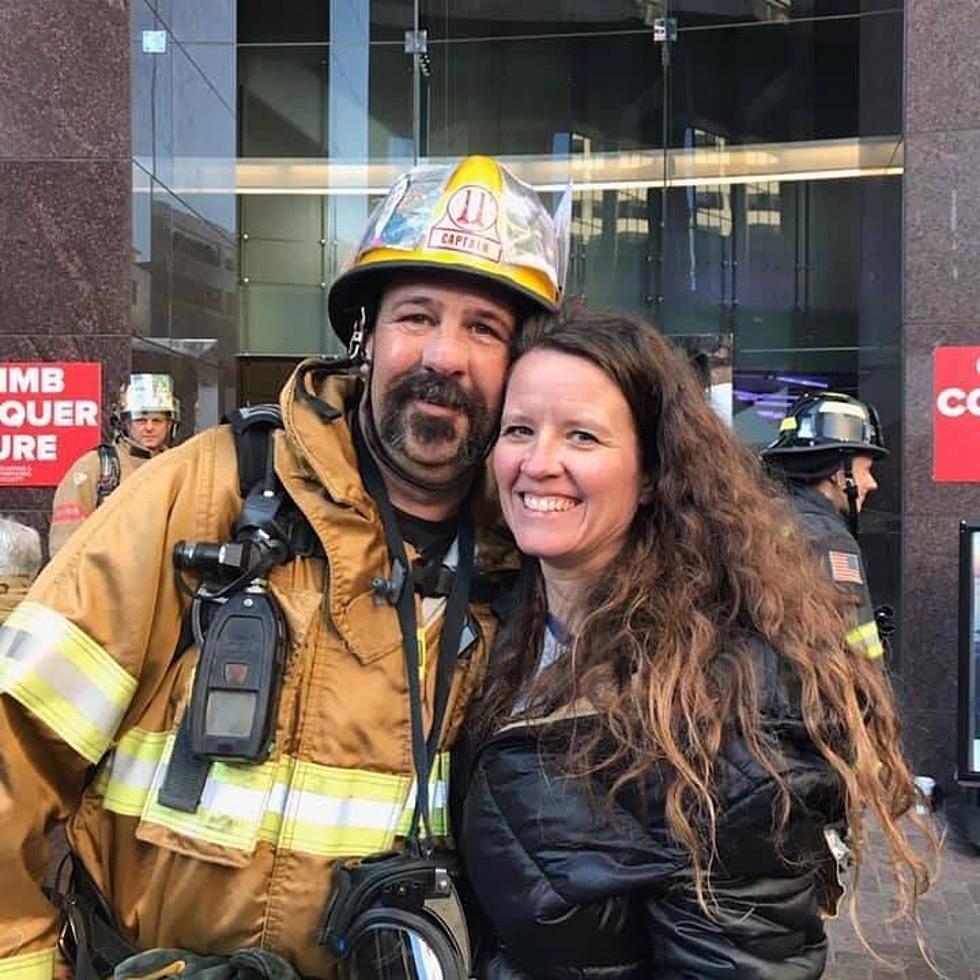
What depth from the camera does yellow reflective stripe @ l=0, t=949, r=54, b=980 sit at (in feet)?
5.24

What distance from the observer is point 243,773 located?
165 centimetres

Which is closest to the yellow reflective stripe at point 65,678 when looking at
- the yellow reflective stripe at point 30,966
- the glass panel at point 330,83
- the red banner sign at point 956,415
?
the yellow reflective stripe at point 30,966

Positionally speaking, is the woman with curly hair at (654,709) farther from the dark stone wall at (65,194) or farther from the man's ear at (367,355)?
the dark stone wall at (65,194)

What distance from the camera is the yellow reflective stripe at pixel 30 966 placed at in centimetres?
160

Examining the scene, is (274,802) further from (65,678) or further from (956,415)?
(956,415)

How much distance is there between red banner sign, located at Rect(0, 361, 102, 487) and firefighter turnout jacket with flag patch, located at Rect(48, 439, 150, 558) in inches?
28.9

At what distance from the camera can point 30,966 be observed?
63.9 inches

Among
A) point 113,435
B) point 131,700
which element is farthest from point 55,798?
point 113,435

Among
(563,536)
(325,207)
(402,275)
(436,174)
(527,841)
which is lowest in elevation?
(527,841)

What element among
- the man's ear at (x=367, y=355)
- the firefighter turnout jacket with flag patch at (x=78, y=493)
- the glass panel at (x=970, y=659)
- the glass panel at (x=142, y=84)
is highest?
the glass panel at (x=142, y=84)

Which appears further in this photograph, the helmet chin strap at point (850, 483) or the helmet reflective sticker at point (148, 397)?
the helmet reflective sticker at point (148, 397)

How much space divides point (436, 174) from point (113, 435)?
5.60 m

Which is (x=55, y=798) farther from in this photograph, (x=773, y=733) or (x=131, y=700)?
(x=773, y=733)

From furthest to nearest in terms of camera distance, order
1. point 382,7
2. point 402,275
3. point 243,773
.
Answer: point 382,7 → point 402,275 → point 243,773
